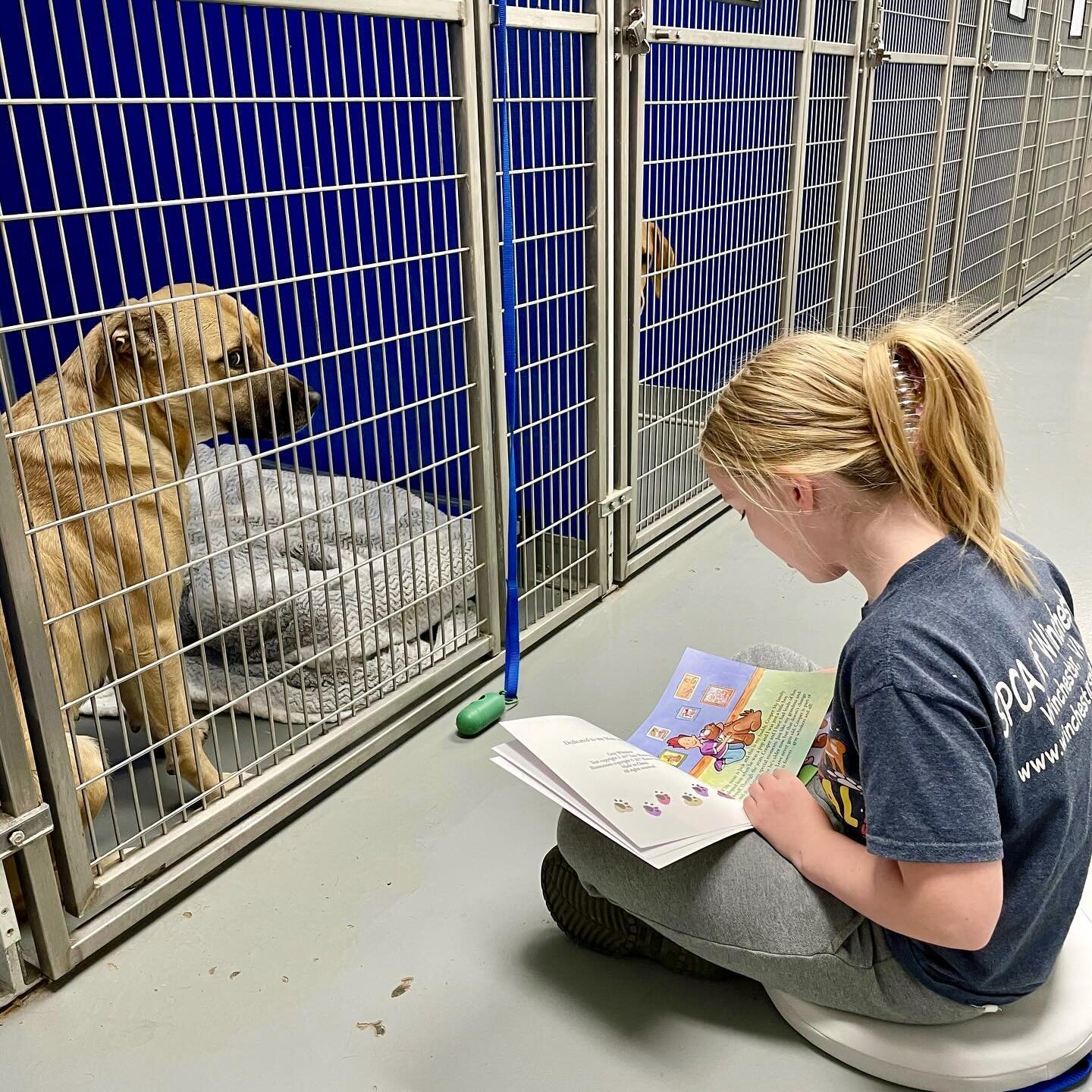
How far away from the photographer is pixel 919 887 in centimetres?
104

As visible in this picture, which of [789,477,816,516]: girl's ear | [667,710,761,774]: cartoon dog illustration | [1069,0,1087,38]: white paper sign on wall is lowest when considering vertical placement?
[667,710,761,774]: cartoon dog illustration

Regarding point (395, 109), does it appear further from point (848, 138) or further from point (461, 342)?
point (848, 138)

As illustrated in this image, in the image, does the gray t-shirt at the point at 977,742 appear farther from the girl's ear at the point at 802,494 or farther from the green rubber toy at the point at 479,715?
the green rubber toy at the point at 479,715

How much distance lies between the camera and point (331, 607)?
7.22ft

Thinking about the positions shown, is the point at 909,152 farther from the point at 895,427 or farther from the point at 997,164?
the point at 895,427

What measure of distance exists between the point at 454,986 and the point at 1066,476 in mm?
2759

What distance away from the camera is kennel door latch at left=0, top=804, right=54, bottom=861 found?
1.34 metres

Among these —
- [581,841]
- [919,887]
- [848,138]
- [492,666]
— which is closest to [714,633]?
[492,666]

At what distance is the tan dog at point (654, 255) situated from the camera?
2594 millimetres

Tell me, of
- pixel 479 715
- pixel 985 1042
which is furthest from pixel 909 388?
pixel 479 715

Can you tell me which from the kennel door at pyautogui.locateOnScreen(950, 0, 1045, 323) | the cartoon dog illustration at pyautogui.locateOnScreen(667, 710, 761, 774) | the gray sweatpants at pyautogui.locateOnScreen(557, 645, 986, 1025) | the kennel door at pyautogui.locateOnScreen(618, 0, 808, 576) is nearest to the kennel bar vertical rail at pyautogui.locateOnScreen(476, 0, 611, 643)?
the kennel door at pyautogui.locateOnScreen(618, 0, 808, 576)

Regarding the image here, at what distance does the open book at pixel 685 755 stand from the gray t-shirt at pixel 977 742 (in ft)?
0.70

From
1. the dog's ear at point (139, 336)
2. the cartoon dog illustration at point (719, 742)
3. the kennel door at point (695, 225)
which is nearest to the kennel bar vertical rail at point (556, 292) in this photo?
the kennel door at point (695, 225)

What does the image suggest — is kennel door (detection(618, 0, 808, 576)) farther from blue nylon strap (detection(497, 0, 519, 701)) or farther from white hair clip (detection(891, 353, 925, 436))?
white hair clip (detection(891, 353, 925, 436))
